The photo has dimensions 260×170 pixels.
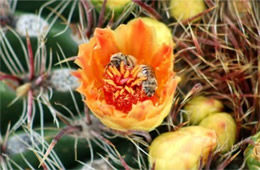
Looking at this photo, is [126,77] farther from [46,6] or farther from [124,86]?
[46,6]

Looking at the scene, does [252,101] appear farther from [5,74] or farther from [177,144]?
[5,74]

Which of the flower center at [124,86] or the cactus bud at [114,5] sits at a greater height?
the cactus bud at [114,5]

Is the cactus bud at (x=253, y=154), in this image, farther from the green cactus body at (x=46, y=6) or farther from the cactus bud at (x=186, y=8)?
the green cactus body at (x=46, y=6)

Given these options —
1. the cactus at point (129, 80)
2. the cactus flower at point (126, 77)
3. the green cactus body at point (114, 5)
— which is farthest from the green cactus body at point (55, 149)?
the green cactus body at point (114, 5)

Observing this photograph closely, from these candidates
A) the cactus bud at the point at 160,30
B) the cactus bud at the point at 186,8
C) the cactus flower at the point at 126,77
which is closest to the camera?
the cactus flower at the point at 126,77

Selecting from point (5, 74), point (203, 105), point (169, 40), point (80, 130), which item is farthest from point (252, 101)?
point (5, 74)

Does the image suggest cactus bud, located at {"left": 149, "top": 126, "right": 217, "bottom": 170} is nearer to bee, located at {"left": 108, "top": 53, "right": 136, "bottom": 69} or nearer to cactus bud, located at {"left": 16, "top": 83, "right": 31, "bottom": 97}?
bee, located at {"left": 108, "top": 53, "right": 136, "bottom": 69}

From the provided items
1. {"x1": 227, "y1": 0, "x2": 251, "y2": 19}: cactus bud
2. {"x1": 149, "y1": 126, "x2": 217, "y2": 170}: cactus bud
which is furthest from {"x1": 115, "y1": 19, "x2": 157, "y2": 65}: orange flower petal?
{"x1": 227, "y1": 0, "x2": 251, "y2": 19}: cactus bud
